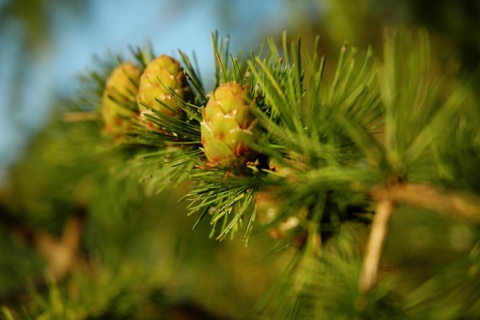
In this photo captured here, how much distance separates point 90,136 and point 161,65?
0.26 metres

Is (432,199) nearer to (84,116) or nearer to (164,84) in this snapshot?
(164,84)

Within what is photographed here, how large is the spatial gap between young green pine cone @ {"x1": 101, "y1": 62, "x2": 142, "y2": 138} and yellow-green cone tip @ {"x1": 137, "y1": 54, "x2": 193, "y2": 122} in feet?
0.18

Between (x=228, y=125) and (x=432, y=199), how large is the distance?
0.53ft

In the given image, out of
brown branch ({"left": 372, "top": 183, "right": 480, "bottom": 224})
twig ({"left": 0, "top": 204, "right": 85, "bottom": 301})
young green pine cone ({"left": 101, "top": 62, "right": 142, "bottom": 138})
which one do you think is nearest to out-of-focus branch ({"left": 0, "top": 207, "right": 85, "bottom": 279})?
twig ({"left": 0, "top": 204, "right": 85, "bottom": 301})

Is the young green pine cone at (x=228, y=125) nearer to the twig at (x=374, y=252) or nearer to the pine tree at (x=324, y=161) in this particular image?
the pine tree at (x=324, y=161)

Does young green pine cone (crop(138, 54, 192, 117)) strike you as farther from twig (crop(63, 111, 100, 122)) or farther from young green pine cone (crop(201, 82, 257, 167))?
twig (crop(63, 111, 100, 122))

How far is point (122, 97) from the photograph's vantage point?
1.69 feet

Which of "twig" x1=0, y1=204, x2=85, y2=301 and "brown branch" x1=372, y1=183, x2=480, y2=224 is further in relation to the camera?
"twig" x1=0, y1=204, x2=85, y2=301

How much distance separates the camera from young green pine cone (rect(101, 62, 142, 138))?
1.71 feet

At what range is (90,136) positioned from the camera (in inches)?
26.6

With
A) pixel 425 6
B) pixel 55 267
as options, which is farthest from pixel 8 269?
pixel 425 6

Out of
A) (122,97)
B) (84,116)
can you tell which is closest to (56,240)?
(84,116)

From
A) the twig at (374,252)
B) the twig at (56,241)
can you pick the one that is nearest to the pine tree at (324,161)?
the twig at (374,252)

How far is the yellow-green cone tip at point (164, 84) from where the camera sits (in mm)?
456
